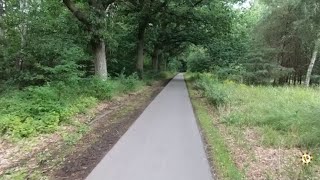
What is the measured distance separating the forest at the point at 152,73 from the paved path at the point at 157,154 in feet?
1.73

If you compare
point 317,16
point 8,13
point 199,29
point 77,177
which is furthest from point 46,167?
point 199,29

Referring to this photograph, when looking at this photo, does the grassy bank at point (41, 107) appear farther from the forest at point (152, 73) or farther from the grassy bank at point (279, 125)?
the grassy bank at point (279, 125)

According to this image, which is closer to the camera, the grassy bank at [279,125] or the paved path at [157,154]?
the paved path at [157,154]

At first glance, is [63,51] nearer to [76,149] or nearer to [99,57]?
[99,57]

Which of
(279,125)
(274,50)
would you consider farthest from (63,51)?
(274,50)

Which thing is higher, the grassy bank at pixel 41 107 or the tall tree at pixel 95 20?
the tall tree at pixel 95 20

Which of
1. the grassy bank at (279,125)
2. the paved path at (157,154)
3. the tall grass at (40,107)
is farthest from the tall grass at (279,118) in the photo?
the tall grass at (40,107)

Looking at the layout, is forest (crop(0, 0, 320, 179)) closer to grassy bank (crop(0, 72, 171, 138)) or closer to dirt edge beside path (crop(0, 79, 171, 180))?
grassy bank (crop(0, 72, 171, 138))

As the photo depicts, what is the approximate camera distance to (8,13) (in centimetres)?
1587

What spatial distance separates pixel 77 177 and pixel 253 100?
920 centimetres

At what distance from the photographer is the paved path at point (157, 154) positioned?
226 inches

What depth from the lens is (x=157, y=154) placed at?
700cm

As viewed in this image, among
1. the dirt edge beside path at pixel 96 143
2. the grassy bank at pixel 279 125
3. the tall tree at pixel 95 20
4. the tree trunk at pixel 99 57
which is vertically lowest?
the dirt edge beside path at pixel 96 143

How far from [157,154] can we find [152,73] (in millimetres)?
27273
